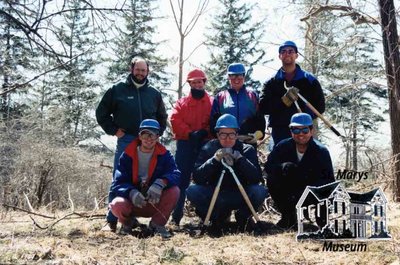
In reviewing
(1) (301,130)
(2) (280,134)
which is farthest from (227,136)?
(1) (301,130)

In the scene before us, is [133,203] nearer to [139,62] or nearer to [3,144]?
[139,62]

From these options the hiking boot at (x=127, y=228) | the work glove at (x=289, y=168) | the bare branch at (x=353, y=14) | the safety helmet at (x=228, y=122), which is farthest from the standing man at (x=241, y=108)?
the bare branch at (x=353, y=14)

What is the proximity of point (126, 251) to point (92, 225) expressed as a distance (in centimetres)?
179

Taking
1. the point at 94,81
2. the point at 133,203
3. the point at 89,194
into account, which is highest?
the point at 94,81

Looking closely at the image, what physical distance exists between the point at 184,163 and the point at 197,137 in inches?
17.4

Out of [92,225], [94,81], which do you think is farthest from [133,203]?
[94,81]

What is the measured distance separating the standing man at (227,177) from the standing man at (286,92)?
0.52 m

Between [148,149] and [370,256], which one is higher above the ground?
[148,149]

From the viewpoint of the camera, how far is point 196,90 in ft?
18.6

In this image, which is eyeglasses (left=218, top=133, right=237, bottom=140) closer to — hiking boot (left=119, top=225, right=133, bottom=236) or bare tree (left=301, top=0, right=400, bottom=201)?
hiking boot (left=119, top=225, right=133, bottom=236)

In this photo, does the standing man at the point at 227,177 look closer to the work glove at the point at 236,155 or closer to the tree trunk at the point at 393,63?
the work glove at the point at 236,155

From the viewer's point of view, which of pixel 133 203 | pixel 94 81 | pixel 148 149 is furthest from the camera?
pixel 94 81

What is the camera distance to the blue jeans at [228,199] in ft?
16.9

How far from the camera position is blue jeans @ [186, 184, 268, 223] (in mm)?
5141
